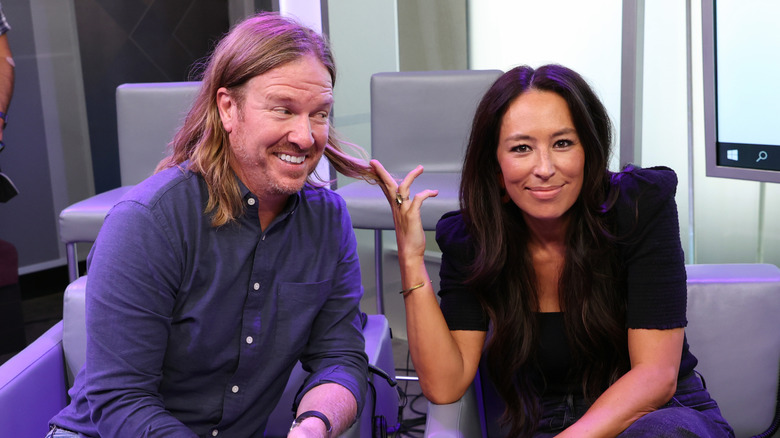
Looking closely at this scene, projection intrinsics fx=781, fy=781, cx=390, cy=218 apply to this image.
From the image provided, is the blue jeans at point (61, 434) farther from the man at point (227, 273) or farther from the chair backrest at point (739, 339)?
the chair backrest at point (739, 339)

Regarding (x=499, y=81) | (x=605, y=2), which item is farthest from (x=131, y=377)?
(x=605, y=2)

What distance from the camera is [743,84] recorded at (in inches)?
90.4

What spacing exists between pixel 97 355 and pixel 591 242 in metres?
1.02

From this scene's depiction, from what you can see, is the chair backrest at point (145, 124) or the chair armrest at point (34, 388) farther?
the chair backrest at point (145, 124)

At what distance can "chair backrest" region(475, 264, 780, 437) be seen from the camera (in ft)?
6.15

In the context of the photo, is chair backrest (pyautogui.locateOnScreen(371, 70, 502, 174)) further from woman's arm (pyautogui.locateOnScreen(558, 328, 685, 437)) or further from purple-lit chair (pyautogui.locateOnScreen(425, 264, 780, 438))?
woman's arm (pyautogui.locateOnScreen(558, 328, 685, 437))

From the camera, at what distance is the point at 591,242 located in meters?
1.69

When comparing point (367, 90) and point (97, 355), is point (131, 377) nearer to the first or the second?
point (97, 355)

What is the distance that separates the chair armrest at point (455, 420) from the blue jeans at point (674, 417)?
143 mm

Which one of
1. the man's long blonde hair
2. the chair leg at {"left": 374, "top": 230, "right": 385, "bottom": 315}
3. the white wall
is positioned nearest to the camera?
the man's long blonde hair

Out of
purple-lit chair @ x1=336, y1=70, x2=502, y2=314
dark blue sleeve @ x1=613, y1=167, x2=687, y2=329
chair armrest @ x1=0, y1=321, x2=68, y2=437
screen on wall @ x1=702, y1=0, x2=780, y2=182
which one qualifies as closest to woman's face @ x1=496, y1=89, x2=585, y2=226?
dark blue sleeve @ x1=613, y1=167, x2=687, y2=329

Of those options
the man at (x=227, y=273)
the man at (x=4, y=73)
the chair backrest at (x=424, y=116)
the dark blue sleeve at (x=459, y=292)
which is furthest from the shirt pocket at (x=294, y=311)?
the man at (x=4, y=73)

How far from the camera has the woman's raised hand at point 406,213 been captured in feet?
5.57

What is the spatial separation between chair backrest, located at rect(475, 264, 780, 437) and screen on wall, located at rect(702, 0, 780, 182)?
524 mm
